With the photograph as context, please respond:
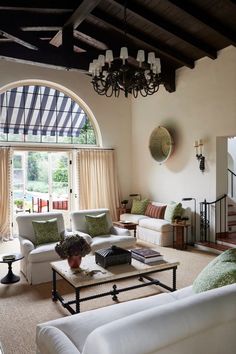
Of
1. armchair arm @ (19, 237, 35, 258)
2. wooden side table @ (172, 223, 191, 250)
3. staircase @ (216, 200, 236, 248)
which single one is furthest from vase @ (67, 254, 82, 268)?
staircase @ (216, 200, 236, 248)

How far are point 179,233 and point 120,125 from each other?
3.73 m

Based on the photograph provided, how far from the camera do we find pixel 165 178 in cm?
764

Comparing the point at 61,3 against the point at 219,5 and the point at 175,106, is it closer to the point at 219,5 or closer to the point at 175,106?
the point at 219,5

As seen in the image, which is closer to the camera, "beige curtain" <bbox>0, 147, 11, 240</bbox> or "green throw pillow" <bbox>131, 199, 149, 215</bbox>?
"beige curtain" <bbox>0, 147, 11, 240</bbox>

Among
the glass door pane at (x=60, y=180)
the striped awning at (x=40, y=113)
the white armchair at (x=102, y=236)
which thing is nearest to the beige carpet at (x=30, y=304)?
the white armchair at (x=102, y=236)

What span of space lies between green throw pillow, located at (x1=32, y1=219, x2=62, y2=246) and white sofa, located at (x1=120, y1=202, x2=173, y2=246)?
245 centimetres

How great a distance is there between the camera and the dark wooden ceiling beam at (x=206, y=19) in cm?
481

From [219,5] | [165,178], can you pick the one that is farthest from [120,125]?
[219,5]

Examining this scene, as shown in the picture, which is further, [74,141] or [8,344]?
[74,141]

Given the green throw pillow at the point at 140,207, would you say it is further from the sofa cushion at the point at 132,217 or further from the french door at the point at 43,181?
the french door at the point at 43,181

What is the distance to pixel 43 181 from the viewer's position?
7.98 metres

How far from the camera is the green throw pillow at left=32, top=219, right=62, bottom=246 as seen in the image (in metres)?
4.85

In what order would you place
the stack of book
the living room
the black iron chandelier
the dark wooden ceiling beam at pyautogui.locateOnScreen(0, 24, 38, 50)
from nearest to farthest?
1. the stack of book
2. the black iron chandelier
3. the dark wooden ceiling beam at pyautogui.locateOnScreen(0, 24, 38, 50)
4. the living room

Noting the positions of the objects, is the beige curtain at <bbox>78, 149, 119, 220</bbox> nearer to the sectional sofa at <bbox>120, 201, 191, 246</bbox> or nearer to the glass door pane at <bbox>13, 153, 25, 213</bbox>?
the sectional sofa at <bbox>120, 201, 191, 246</bbox>
